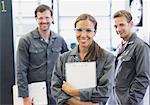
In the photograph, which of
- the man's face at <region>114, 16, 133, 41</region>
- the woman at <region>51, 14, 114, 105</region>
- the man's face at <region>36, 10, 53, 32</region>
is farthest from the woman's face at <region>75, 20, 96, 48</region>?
the man's face at <region>36, 10, 53, 32</region>

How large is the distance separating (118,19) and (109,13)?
2.54ft

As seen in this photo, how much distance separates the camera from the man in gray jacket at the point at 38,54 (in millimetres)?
2314

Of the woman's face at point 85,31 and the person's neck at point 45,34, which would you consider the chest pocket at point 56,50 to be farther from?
the woman's face at point 85,31

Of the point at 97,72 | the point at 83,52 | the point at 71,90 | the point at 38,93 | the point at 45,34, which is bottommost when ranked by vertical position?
the point at 38,93

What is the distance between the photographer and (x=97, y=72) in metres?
1.66

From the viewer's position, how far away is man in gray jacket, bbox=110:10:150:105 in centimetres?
203

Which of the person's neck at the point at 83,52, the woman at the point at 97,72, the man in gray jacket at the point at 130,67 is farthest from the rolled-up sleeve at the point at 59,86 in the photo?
the man in gray jacket at the point at 130,67

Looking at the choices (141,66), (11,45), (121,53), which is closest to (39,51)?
(11,45)

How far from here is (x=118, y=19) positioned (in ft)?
7.12

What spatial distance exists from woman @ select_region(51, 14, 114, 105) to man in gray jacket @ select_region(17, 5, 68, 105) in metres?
0.69

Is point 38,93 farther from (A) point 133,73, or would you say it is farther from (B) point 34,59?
(A) point 133,73

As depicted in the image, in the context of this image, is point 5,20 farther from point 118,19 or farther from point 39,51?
point 118,19

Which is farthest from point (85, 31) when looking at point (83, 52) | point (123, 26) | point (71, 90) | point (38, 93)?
point (38, 93)

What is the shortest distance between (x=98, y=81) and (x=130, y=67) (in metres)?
0.55
